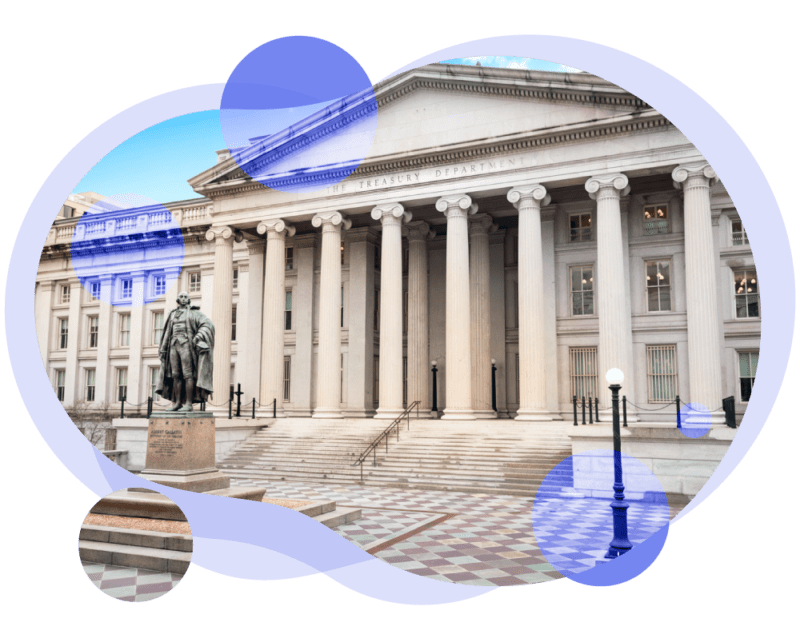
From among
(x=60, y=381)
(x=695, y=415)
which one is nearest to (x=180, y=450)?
(x=695, y=415)

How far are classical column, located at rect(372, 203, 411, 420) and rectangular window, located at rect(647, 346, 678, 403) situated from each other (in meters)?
10.3

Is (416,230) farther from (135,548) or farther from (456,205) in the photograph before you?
(135,548)

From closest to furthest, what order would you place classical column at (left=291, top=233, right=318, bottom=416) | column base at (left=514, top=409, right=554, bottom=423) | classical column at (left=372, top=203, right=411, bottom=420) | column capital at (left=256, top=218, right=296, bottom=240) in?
column base at (left=514, top=409, right=554, bottom=423) → classical column at (left=372, top=203, right=411, bottom=420) → column capital at (left=256, top=218, right=296, bottom=240) → classical column at (left=291, top=233, right=318, bottom=416)

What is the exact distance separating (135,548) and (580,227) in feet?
81.5

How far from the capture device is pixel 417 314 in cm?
3306

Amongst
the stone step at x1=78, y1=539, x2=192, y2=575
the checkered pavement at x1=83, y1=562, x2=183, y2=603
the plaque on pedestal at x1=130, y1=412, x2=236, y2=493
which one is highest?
the plaque on pedestal at x1=130, y1=412, x2=236, y2=493

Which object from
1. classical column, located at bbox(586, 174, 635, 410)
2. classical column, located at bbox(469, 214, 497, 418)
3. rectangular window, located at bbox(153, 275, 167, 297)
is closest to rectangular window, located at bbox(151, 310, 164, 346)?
rectangular window, located at bbox(153, 275, 167, 297)

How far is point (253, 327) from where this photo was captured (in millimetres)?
35156

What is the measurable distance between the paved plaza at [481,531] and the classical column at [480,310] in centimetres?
1102

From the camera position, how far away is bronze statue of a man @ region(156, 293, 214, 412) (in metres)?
14.3

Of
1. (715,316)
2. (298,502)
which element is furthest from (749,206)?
(715,316)

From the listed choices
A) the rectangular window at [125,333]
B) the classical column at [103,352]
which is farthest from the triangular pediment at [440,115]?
the classical column at [103,352]

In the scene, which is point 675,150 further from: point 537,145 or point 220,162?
point 220,162

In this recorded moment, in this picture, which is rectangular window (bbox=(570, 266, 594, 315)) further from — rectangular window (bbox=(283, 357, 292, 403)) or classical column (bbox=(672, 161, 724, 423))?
rectangular window (bbox=(283, 357, 292, 403))
